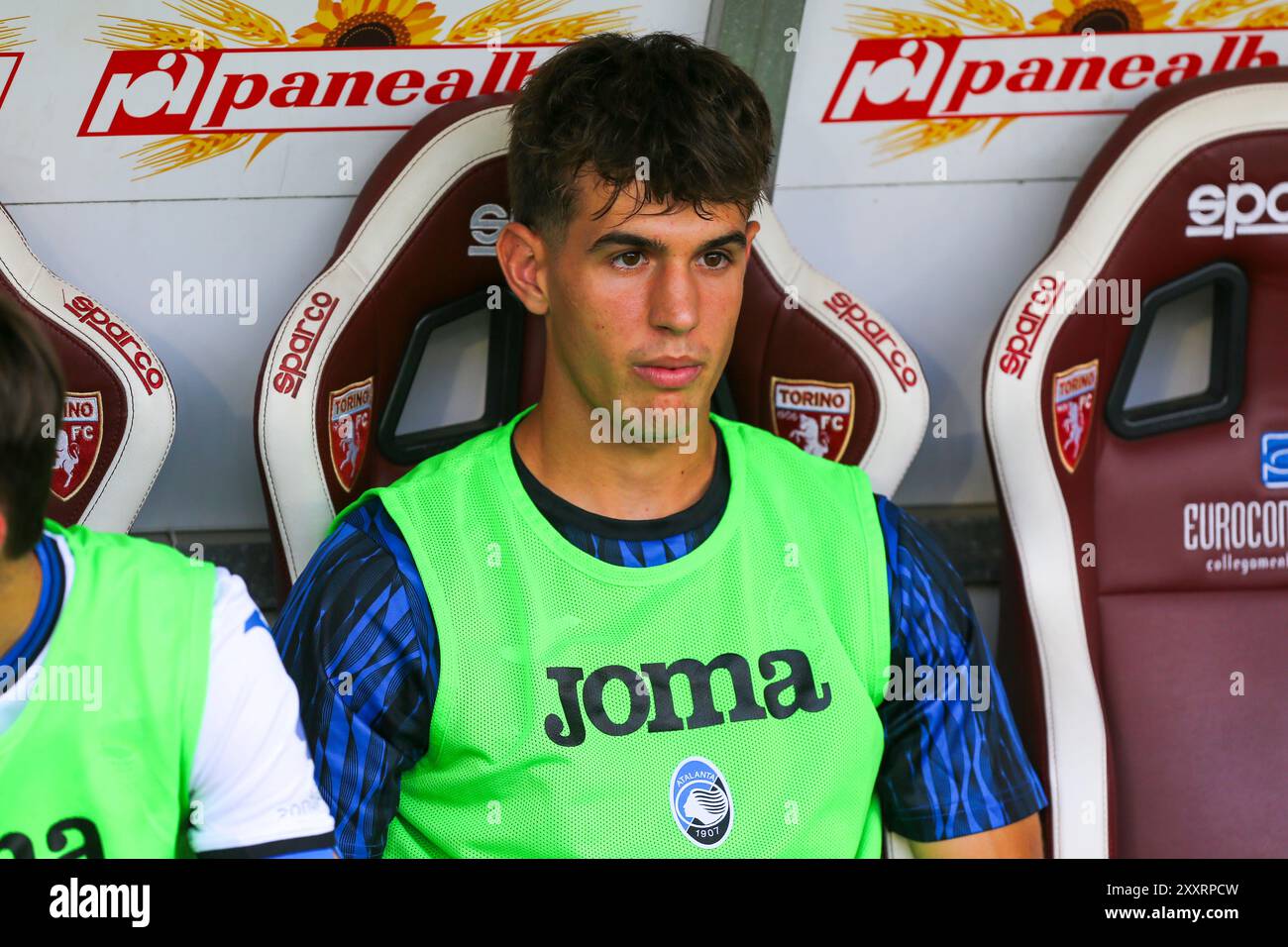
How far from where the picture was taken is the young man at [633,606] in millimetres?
1239

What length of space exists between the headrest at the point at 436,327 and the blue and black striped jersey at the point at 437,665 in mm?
195

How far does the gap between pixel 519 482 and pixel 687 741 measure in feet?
0.87

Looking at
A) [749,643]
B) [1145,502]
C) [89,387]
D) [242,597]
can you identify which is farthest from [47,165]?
[1145,502]

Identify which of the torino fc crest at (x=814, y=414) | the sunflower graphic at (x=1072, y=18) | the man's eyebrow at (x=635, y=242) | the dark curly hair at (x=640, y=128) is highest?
the sunflower graphic at (x=1072, y=18)

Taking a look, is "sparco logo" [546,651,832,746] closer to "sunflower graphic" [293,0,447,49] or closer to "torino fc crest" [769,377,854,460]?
"torino fc crest" [769,377,854,460]

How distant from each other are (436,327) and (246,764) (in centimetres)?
73

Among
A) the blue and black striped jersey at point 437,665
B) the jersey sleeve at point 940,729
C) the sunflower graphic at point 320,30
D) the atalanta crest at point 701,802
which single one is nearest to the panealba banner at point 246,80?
the sunflower graphic at point 320,30

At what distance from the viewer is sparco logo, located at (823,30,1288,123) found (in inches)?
71.6

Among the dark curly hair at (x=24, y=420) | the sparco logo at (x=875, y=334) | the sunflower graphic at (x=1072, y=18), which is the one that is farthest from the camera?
the sunflower graphic at (x=1072, y=18)

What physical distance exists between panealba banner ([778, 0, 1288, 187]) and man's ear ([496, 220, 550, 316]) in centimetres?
57
